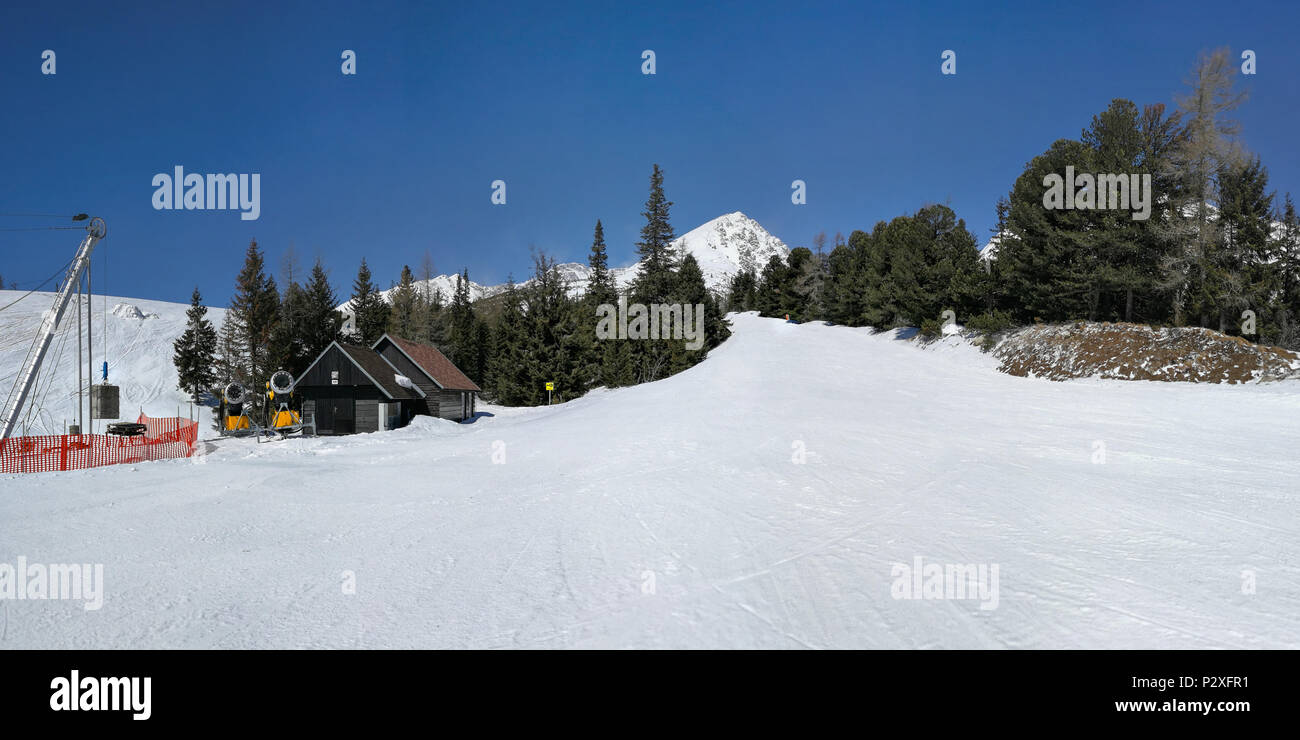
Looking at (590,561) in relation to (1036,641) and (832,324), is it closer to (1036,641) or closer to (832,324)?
(1036,641)

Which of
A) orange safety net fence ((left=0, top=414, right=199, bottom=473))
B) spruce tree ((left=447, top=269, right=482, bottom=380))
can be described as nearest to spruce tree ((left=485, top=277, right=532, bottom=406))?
spruce tree ((left=447, top=269, right=482, bottom=380))

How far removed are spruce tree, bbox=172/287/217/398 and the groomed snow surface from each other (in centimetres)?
4176

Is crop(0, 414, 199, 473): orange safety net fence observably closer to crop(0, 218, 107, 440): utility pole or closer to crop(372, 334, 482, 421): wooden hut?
crop(0, 218, 107, 440): utility pole

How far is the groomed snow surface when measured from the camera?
4633 millimetres

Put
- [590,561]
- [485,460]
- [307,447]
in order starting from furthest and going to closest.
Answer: [307,447] < [485,460] < [590,561]

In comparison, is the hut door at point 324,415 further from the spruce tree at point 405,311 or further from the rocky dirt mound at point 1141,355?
the rocky dirt mound at point 1141,355

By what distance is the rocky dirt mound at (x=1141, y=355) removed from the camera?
2102 cm

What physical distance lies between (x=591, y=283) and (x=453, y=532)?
189 ft

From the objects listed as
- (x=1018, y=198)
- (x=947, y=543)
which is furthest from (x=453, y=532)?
(x=1018, y=198)

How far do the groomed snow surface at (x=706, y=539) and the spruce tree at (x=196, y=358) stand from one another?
4176cm

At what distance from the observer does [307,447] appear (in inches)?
757

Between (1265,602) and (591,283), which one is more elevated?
(591,283)

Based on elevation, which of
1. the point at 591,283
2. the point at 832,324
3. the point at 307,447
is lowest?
the point at 307,447

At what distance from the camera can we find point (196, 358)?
4831cm
